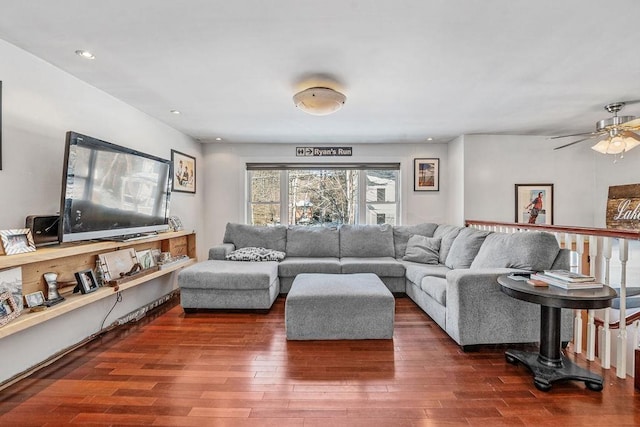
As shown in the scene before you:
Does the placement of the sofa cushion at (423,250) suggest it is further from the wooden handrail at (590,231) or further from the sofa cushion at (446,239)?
the wooden handrail at (590,231)

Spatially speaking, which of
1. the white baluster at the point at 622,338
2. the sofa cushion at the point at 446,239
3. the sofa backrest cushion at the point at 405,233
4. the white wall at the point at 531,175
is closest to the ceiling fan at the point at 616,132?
the white wall at the point at 531,175

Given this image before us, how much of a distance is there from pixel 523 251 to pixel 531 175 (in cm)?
258

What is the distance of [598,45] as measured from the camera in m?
2.04

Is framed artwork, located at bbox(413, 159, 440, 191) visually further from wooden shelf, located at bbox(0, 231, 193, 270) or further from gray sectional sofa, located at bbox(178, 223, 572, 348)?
wooden shelf, located at bbox(0, 231, 193, 270)

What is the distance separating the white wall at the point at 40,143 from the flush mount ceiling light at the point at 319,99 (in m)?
1.55

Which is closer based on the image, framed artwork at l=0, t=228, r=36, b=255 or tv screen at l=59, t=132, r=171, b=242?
framed artwork at l=0, t=228, r=36, b=255

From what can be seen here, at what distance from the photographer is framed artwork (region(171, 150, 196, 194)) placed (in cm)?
422

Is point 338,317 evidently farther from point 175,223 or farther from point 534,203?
point 534,203

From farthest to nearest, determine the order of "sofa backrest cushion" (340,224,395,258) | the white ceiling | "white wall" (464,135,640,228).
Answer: "white wall" (464,135,640,228) → "sofa backrest cushion" (340,224,395,258) → the white ceiling

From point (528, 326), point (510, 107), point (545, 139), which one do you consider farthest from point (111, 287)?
point (545, 139)

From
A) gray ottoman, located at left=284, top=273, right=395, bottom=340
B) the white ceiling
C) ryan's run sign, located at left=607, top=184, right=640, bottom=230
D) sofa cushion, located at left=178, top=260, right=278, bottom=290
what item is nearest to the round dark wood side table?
gray ottoman, located at left=284, top=273, right=395, bottom=340

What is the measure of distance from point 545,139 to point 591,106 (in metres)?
1.38

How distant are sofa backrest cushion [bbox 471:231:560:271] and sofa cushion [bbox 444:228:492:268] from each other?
1.13ft

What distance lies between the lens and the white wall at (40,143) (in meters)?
2.05
